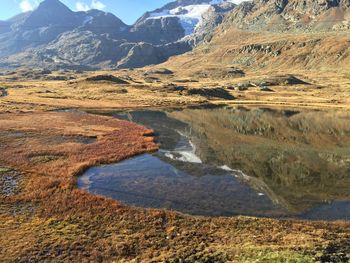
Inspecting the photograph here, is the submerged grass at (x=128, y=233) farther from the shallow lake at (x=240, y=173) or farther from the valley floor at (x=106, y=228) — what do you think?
the shallow lake at (x=240, y=173)

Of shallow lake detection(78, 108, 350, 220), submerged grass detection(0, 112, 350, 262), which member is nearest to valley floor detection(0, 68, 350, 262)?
submerged grass detection(0, 112, 350, 262)

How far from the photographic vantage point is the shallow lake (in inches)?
1464

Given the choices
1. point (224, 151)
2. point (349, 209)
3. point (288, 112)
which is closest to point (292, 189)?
point (349, 209)

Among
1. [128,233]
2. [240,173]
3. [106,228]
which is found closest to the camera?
[128,233]

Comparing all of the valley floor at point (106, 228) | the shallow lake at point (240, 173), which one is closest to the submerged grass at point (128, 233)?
the valley floor at point (106, 228)

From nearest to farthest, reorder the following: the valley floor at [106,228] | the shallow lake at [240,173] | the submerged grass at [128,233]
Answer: the submerged grass at [128,233], the valley floor at [106,228], the shallow lake at [240,173]

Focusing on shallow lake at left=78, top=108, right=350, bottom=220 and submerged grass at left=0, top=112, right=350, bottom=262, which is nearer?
submerged grass at left=0, top=112, right=350, bottom=262

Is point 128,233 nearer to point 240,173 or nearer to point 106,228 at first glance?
point 106,228

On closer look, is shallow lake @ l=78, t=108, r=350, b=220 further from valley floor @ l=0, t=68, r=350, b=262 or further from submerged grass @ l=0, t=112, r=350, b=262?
submerged grass @ l=0, t=112, r=350, b=262

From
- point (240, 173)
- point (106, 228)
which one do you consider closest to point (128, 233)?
point (106, 228)

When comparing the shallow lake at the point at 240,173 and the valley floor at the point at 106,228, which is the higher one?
the valley floor at the point at 106,228

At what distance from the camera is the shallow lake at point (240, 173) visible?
122ft

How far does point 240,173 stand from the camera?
161 feet

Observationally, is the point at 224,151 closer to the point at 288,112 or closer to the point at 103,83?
the point at 288,112
